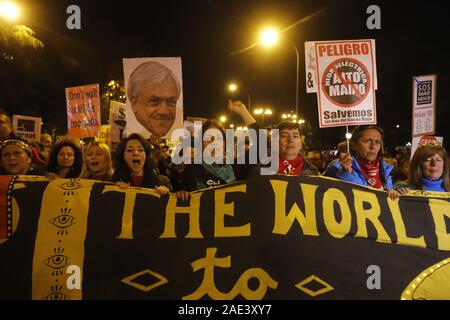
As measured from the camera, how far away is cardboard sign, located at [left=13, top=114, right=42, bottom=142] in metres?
8.35

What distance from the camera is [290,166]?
4.62 metres

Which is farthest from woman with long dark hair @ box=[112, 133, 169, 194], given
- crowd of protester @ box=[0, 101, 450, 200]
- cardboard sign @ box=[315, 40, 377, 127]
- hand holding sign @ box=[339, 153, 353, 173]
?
cardboard sign @ box=[315, 40, 377, 127]

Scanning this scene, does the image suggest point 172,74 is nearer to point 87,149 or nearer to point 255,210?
point 87,149

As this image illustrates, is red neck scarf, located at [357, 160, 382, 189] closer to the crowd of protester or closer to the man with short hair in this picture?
the crowd of protester

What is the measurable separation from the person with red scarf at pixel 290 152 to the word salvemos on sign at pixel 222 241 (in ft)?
1.86

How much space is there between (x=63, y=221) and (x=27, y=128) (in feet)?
17.7

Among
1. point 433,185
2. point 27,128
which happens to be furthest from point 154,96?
point 27,128

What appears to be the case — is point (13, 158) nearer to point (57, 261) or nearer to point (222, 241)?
point (57, 261)

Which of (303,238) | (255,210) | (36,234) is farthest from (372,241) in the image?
(36,234)

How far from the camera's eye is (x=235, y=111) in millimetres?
5055

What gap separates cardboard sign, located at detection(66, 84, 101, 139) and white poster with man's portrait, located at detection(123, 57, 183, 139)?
2384 mm

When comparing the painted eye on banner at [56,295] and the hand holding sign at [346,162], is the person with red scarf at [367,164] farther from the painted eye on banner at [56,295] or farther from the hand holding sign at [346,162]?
the painted eye on banner at [56,295]
